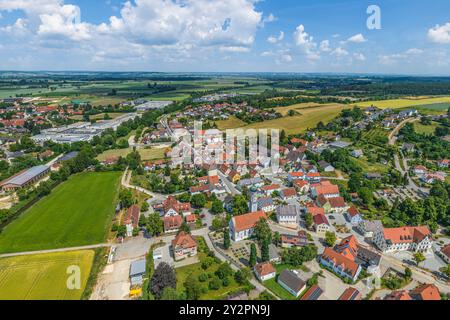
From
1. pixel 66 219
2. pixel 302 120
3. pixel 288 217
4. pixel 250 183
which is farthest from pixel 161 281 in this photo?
pixel 302 120

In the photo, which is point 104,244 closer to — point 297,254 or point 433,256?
point 297,254

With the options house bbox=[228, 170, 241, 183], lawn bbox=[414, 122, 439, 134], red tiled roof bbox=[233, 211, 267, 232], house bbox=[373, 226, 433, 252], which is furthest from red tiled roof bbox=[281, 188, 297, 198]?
lawn bbox=[414, 122, 439, 134]

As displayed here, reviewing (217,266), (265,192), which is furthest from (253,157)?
(217,266)

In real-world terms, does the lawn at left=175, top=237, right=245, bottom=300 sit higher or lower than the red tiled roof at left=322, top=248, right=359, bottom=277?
lower

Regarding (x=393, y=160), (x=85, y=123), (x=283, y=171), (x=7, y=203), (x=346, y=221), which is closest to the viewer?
(x=346, y=221)

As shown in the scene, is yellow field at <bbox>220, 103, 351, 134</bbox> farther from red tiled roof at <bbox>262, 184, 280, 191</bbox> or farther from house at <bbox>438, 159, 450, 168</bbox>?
red tiled roof at <bbox>262, 184, 280, 191</bbox>

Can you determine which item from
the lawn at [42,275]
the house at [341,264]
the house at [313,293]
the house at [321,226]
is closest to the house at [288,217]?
the house at [321,226]
